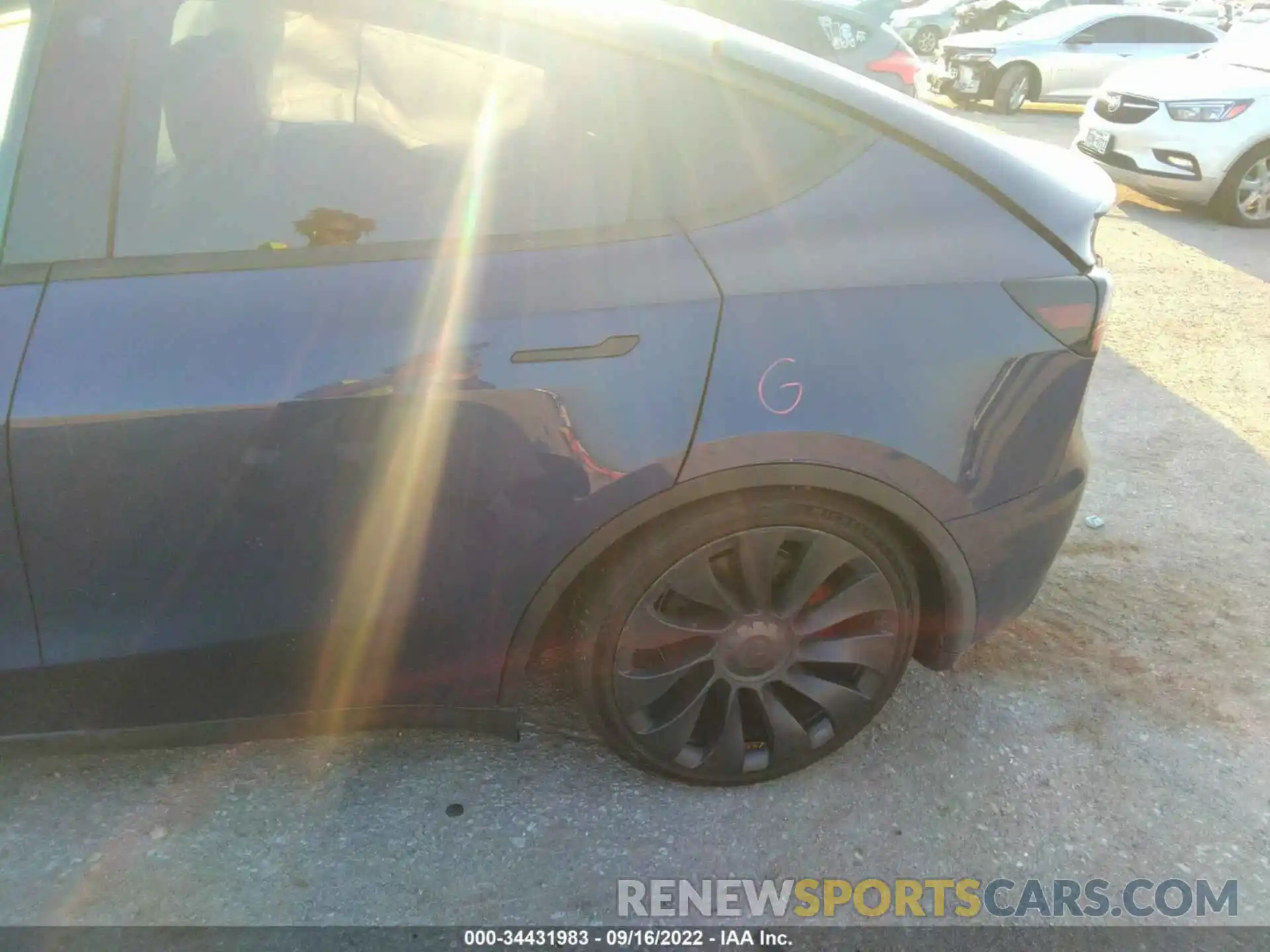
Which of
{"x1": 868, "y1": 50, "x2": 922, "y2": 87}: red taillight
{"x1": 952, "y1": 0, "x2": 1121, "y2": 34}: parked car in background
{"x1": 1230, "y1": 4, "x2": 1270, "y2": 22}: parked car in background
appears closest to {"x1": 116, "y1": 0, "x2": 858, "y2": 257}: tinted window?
{"x1": 868, "y1": 50, "x2": 922, "y2": 87}: red taillight

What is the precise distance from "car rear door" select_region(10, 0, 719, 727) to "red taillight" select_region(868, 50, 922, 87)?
5677 millimetres

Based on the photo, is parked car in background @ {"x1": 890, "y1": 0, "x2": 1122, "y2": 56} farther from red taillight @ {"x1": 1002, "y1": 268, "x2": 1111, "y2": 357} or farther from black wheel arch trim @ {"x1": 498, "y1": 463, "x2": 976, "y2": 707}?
Answer: black wheel arch trim @ {"x1": 498, "y1": 463, "x2": 976, "y2": 707}

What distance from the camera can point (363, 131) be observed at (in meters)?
1.77

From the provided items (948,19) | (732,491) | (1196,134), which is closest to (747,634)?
(732,491)

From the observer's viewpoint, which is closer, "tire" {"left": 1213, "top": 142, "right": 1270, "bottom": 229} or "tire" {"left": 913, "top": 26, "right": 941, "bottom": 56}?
"tire" {"left": 1213, "top": 142, "right": 1270, "bottom": 229}

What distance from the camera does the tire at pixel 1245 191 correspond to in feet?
22.8

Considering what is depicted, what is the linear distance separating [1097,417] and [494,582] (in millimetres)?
3153

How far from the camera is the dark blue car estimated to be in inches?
65.1

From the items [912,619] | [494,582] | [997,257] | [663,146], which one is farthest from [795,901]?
[663,146]

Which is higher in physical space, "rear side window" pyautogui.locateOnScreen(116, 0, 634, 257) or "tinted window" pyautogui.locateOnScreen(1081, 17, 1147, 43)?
"rear side window" pyautogui.locateOnScreen(116, 0, 634, 257)

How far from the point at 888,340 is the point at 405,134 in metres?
0.98

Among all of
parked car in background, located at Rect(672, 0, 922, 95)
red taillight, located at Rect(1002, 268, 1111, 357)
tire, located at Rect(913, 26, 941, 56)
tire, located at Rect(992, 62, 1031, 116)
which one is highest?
red taillight, located at Rect(1002, 268, 1111, 357)

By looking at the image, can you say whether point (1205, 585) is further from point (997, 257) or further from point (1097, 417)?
point (997, 257)
